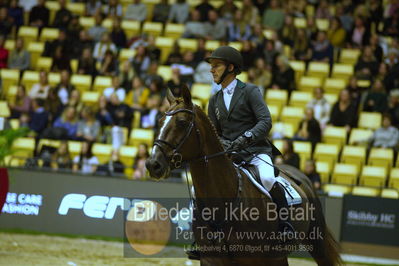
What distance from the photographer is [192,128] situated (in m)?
6.30

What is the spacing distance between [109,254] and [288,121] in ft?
18.4

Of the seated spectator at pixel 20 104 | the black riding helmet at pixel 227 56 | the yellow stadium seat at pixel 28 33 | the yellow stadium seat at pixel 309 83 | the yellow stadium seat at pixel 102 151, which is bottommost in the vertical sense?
the yellow stadium seat at pixel 102 151

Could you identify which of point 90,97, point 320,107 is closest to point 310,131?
point 320,107

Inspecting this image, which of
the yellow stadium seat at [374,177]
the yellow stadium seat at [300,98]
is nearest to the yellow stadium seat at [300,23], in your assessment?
the yellow stadium seat at [300,98]

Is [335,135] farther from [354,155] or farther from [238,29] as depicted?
[238,29]

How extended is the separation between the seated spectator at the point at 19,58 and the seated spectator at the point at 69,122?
3117mm

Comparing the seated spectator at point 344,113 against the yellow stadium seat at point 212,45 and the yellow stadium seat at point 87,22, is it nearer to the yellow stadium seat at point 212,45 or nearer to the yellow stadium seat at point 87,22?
the yellow stadium seat at point 212,45

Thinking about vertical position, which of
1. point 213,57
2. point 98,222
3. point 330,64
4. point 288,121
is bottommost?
point 98,222

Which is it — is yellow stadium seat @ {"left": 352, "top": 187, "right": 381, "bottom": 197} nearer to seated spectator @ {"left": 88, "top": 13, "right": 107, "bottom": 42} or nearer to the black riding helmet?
the black riding helmet

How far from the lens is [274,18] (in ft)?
57.8

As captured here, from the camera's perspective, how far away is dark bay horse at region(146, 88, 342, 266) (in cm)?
608

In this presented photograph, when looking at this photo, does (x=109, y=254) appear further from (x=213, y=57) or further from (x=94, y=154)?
(x=213, y=57)

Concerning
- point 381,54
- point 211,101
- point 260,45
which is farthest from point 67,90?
point 211,101

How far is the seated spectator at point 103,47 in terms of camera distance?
17.4 m
